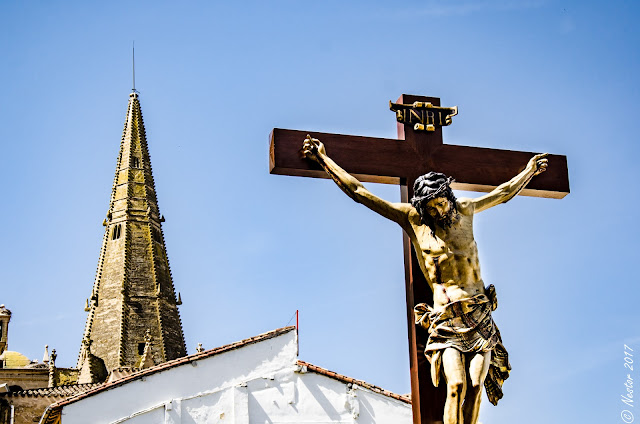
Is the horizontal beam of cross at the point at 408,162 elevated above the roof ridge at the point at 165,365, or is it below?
above

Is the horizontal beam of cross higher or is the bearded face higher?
the horizontal beam of cross

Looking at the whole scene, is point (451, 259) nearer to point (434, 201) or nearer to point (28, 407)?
point (434, 201)

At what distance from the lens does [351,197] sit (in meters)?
7.97

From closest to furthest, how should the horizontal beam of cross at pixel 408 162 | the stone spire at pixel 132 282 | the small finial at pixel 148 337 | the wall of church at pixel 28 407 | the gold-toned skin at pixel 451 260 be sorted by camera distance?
the gold-toned skin at pixel 451 260, the horizontal beam of cross at pixel 408 162, the wall of church at pixel 28 407, the small finial at pixel 148 337, the stone spire at pixel 132 282

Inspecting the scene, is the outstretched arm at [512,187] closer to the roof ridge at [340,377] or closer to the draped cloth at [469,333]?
the draped cloth at [469,333]

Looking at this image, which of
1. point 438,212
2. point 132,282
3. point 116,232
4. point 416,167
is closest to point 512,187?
point 416,167

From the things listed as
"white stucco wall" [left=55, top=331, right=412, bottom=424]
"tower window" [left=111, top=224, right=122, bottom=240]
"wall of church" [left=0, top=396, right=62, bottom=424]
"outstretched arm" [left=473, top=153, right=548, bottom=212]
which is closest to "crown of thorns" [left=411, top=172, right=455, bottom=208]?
"outstretched arm" [left=473, top=153, right=548, bottom=212]

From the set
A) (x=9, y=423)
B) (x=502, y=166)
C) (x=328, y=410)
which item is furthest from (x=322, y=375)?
(x=9, y=423)

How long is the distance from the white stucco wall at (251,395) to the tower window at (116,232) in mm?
44543

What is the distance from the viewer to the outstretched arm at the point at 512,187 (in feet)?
26.5

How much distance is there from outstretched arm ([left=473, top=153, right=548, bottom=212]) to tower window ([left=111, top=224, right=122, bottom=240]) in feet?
200

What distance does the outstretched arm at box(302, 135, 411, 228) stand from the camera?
25.6 ft

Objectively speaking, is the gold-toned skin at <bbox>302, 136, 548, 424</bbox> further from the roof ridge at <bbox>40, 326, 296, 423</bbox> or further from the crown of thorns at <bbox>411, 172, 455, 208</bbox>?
the roof ridge at <bbox>40, 326, 296, 423</bbox>

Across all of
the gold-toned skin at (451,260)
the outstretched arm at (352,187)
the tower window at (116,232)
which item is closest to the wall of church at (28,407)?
the tower window at (116,232)
